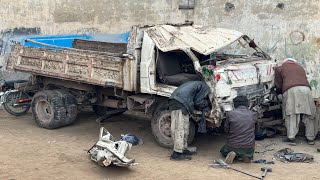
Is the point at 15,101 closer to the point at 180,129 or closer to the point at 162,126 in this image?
the point at 162,126

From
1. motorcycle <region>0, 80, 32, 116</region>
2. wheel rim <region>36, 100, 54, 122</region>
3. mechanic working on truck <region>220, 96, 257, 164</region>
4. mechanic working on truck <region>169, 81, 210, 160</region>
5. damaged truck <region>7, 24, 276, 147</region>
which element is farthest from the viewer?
motorcycle <region>0, 80, 32, 116</region>

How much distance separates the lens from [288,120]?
8.54m

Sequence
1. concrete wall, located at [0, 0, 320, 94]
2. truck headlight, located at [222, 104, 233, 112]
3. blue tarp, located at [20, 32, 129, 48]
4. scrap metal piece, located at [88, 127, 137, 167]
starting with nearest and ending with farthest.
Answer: scrap metal piece, located at [88, 127, 137, 167]
truck headlight, located at [222, 104, 233, 112]
concrete wall, located at [0, 0, 320, 94]
blue tarp, located at [20, 32, 129, 48]

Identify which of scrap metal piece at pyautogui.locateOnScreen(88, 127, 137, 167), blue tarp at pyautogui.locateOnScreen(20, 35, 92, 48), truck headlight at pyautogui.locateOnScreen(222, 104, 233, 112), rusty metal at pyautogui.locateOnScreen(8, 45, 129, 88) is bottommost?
scrap metal piece at pyautogui.locateOnScreen(88, 127, 137, 167)

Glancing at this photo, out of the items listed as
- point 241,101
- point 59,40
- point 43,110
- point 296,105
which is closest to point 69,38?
point 59,40

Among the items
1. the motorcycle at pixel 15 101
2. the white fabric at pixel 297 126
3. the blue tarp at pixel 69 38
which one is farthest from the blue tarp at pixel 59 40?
the white fabric at pixel 297 126

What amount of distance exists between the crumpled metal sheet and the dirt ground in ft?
5.80

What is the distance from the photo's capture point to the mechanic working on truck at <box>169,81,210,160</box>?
7.48 meters

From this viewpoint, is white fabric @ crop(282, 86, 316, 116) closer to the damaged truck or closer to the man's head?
the damaged truck

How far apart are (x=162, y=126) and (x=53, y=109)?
2.42m

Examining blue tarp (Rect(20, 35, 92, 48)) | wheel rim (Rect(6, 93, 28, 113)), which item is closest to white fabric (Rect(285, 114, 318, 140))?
wheel rim (Rect(6, 93, 28, 113))

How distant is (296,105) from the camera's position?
842cm

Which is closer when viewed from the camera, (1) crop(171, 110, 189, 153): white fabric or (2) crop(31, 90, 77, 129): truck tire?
(1) crop(171, 110, 189, 153): white fabric

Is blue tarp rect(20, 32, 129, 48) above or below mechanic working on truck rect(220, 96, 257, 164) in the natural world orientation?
above
